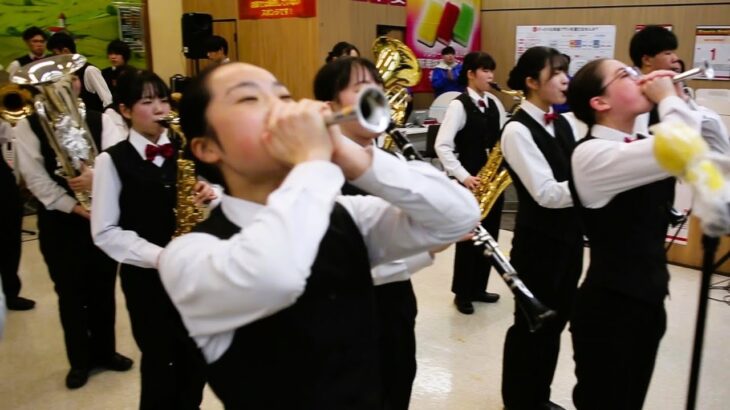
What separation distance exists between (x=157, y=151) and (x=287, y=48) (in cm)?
493

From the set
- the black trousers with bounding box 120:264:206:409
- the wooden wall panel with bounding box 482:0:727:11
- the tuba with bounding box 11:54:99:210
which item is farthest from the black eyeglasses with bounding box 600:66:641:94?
the wooden wall panel with bounding box 482:0:727:11

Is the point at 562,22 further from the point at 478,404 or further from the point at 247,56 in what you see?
the point at 478,404

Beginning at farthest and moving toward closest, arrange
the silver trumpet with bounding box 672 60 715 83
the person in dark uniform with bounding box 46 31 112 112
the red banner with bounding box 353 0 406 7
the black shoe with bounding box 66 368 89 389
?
the red banner with bounding box 353 0 406 7
the person in dark uniform with bounding box 46 31 112 112
the black shoe with bounding box 66 368 89 389
the silver trumpet with bounding box 672 60 715 83

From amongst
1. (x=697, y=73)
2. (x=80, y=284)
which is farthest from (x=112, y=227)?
(x=697, y=73)

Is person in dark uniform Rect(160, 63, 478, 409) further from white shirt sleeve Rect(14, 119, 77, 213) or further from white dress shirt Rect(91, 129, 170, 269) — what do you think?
white shirt sleeve Rect(14, 119, 77, 213)

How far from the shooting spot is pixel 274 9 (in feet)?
22.9

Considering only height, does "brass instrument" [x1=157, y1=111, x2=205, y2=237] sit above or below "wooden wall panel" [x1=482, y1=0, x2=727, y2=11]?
below

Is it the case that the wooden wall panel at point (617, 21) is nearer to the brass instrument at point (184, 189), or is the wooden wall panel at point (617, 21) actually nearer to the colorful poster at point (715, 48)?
the colorful poster at point (715, 48)

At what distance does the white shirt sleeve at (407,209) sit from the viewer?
3.53 ft

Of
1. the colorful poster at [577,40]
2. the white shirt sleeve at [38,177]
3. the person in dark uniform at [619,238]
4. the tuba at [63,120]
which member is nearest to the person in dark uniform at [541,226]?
the person in dark uniform at [619,238]

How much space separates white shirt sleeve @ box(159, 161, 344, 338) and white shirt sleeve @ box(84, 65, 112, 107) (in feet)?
17.2

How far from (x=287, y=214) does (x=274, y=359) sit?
1.01 ft

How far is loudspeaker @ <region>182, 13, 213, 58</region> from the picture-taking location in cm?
671

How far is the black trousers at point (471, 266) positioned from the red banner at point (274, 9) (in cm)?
376
